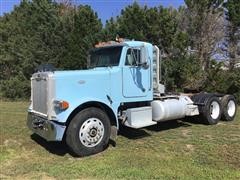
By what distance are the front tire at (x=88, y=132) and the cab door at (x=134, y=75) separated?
1123 mm

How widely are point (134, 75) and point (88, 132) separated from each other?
208 cm

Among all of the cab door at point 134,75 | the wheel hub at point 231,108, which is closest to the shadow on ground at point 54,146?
the cab door at point 134,75

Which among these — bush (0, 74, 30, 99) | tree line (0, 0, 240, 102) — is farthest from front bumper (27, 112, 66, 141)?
bush (0, 74, 30, 99)

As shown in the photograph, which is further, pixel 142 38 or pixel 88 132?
pixel 142 38

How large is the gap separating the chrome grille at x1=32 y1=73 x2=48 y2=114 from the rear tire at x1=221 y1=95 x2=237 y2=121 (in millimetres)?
6518

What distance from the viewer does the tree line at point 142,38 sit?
19.5 meters

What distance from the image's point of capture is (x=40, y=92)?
877cm

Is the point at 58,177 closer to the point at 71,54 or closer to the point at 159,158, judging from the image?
the point at 159,158

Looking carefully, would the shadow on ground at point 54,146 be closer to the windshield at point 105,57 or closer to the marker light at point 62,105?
the marker light at point 62,105

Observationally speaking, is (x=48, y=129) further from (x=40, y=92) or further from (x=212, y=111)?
(x=212, y=111)

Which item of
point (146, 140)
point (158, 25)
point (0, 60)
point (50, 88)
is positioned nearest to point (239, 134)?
point (146, 140)

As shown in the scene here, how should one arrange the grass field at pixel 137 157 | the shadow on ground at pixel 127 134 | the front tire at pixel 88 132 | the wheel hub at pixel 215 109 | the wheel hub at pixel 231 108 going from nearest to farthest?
1. the grass field at pixel 137 157
2. the front tire at pixel 88 132
3. the shadow on ground at pixel 127 134
4. the wheel hub at pixel 215 109
5. the wheel hub at pixel 231 108

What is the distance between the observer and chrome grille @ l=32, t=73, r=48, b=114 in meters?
Answer: 8.45

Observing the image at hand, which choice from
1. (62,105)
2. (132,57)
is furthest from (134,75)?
(62,105)
